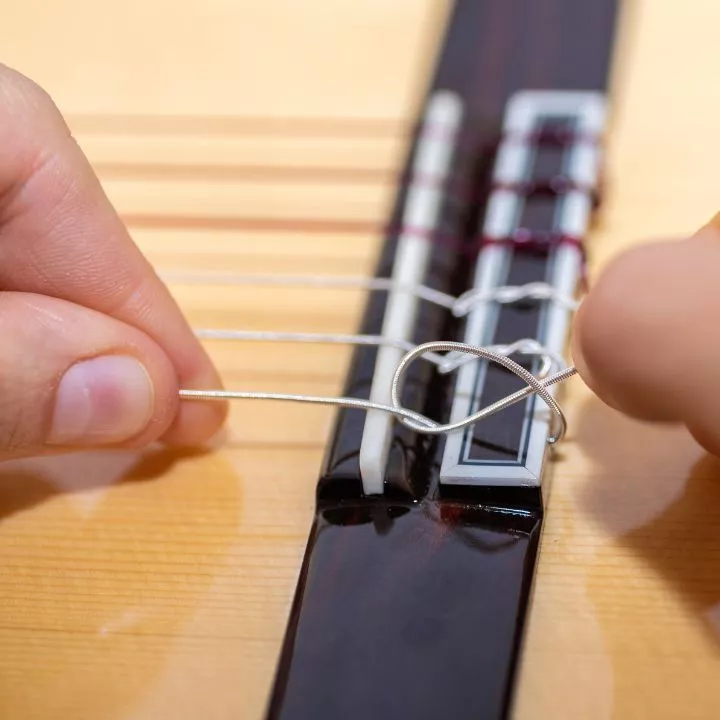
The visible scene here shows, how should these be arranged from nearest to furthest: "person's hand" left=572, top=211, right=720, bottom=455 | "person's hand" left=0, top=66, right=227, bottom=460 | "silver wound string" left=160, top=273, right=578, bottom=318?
1. "person's hand" left=572, top=211, right=720, bottom=455
2. "person's hand" left=0, top=66, right=227, bottom=460
3. "silver wound string" left=160, top=273, right=578, bottom=318

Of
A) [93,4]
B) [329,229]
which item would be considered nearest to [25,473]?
[329,229]

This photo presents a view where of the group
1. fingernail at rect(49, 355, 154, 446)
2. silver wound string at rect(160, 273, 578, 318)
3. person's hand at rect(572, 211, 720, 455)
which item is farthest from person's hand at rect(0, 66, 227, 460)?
person's hand at rect(572, 211, 720, 455)

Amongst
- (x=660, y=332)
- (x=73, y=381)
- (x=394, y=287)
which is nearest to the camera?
(x=660, y=332)

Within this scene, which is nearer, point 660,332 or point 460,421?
point 660,332

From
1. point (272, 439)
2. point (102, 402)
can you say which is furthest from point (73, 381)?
point (272, 439)

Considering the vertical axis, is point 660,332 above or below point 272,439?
above

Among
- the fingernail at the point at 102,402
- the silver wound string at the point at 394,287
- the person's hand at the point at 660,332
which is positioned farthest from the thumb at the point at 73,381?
the person's hand at the point at 660,332

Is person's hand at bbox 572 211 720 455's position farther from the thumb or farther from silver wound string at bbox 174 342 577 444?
the thumb

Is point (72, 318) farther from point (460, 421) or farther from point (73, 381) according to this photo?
point (460, 421)
